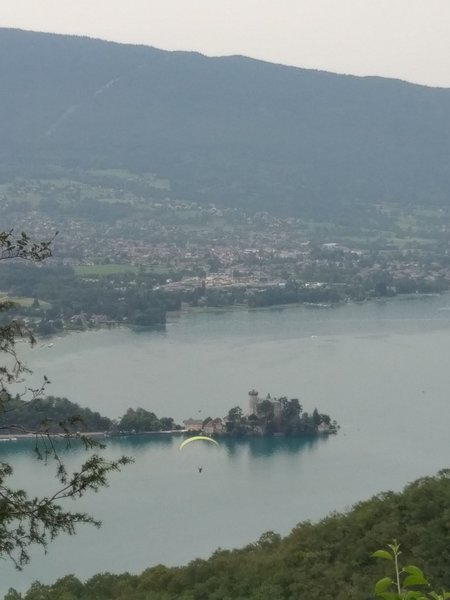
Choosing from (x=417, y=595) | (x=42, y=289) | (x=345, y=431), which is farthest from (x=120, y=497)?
(x=42, y=289)

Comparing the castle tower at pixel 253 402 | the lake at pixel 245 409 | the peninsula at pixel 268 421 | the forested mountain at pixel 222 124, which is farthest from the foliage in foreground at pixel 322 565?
the forested mountain at pixel 222 124

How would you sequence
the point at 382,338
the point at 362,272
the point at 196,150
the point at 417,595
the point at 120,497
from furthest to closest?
the point at 196,150 < the point at 362,272 < the point at 382,338 < the point at 120,497 < the point at 417,595

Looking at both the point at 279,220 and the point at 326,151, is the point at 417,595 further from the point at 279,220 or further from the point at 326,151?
the point at 326,151

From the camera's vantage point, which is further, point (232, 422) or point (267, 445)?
point (232, 422)

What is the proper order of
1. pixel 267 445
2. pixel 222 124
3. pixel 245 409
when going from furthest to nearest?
pixel 222 124, pixel 245 409, pixel 267 445

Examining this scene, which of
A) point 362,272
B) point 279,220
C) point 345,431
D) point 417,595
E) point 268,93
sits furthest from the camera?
point 268,93

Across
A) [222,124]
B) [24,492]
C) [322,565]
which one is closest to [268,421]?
[322,565]

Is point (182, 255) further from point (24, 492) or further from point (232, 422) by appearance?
point (24, 492)

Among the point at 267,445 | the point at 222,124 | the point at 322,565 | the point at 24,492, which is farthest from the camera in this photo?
the point at 222,124
